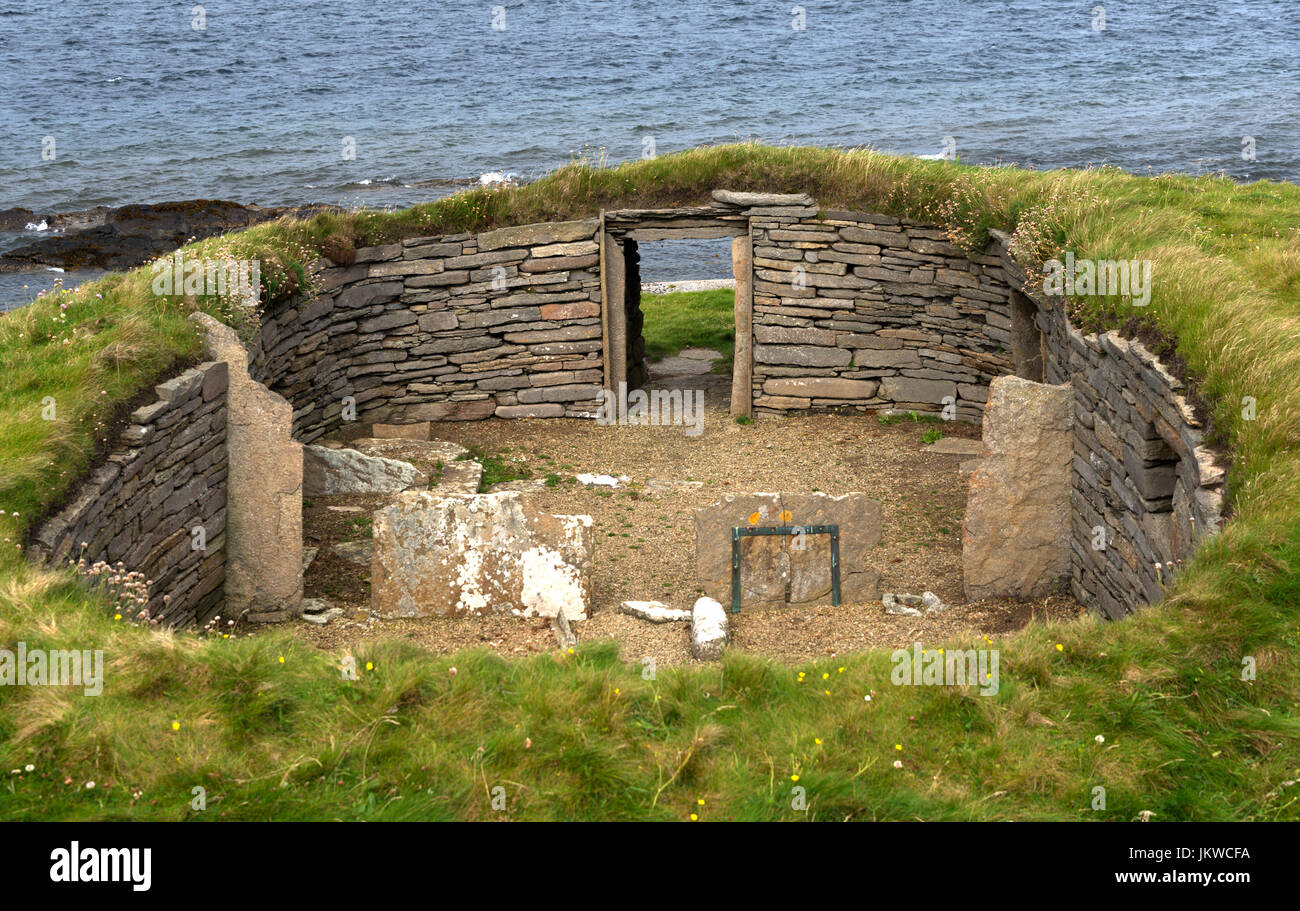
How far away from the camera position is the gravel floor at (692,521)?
845cm

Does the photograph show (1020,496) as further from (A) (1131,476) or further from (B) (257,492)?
(B) (257,492)

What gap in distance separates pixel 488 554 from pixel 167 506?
2.46 meters

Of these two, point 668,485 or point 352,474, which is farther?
point 668,485

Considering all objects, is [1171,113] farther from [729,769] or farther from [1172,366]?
[729,769]

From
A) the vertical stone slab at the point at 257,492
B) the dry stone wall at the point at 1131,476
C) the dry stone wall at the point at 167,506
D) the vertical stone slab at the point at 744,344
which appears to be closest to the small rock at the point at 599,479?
the vertical stone slab at the point at 744,344

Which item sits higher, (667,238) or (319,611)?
(667,238)

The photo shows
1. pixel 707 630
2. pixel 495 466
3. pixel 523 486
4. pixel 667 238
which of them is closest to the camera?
pixel 707 630

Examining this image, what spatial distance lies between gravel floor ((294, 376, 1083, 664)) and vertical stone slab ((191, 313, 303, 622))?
0.47m

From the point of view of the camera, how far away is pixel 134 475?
825 cm

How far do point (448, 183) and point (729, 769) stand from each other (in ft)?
92.8

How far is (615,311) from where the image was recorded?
13.9 metres

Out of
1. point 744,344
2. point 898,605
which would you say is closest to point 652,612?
point 898,605

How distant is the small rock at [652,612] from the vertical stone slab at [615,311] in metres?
5.49

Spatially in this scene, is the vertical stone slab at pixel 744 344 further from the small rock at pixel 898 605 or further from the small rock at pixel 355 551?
the small rock at pixel 355 551
